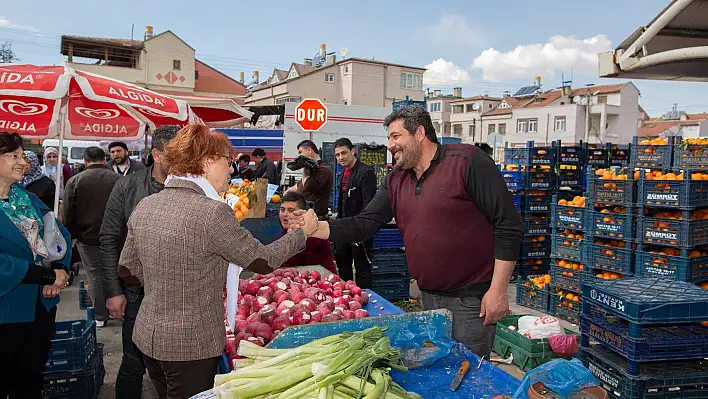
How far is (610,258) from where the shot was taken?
7.11 meters

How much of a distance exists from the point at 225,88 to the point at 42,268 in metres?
40.7

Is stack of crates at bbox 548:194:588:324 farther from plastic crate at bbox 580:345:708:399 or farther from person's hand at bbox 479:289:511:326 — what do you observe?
person's hand at bbox 479:289:511:326

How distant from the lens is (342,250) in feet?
25.2

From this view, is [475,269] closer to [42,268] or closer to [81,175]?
[42,268]

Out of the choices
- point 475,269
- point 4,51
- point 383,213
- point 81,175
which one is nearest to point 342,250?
point 81,175

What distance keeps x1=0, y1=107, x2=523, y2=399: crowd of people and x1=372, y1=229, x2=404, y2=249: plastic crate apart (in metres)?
3.20

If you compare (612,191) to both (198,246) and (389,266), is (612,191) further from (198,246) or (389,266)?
(198,246)

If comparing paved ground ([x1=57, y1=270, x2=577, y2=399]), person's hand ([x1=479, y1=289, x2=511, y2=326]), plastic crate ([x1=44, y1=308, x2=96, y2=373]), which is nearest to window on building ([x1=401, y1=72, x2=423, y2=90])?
paved ground ([x1=57, y1=270, x2=577, y2=399])

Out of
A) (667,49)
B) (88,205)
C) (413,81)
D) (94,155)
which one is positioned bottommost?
(88,205)

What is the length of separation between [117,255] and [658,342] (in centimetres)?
435

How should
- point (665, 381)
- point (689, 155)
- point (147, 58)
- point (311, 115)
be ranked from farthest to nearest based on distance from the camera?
point (147, 58) → point (311, 115) → point (689, 155) → point (665, 381)

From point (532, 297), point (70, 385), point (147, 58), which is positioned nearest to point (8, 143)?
point (70, 385)

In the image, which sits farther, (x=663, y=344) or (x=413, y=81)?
(x=413, y=81)

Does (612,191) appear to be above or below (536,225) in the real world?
above
